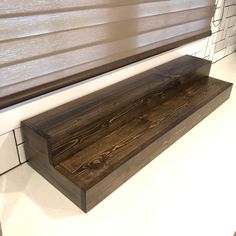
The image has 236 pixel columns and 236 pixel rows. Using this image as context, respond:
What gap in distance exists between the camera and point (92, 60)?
108 cm

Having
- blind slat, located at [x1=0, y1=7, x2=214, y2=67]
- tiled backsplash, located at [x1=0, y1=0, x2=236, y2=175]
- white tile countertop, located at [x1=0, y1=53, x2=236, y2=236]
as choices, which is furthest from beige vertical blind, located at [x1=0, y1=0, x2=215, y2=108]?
tiled backsplash, located at [x1=0, y1=0, x2=236, y2=175]

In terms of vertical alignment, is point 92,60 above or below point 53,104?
above

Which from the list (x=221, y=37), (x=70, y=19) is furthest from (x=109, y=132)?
(x=221, y=37)

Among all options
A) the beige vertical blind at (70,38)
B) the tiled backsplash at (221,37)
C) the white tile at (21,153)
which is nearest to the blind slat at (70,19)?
the beige vertical blind at (70,38)

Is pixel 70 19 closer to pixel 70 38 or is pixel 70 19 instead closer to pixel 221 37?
pixel 70 38

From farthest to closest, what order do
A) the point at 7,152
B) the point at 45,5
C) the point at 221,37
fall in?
the point at 221,37 → the point at 7,152 → the point at 45,5

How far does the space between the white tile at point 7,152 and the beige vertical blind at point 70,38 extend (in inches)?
5.3

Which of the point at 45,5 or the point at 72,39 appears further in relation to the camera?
the point at 72,39

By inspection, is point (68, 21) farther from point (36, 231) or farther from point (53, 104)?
point (36, 231)

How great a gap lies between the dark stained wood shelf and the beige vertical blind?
112 millimetres

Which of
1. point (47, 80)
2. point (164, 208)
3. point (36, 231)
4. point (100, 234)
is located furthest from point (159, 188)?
point (47, 80)

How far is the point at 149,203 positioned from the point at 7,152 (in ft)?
1.68

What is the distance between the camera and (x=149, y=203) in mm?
882

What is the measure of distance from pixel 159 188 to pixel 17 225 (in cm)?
46
